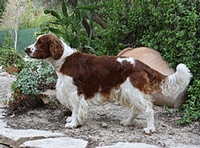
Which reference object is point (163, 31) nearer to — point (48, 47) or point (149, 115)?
point (149, 115)

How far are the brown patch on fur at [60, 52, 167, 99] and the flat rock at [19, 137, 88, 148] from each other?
2.38 feet

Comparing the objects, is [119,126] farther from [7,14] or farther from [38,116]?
[7,14]

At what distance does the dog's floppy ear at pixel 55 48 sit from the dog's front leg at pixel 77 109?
1.91 ft

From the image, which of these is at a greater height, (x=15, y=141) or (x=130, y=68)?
(x=130, y=68)

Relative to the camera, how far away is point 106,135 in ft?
11.7

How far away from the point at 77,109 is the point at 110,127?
58cm

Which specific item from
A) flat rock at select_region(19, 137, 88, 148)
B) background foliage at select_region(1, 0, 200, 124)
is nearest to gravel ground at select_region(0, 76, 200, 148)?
flat rock at select_region(19, 137, 88, 148)

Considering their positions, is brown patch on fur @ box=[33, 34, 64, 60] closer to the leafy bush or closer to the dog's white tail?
the leafy bush

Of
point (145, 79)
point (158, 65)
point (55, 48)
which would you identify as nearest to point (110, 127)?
point (145, 79)

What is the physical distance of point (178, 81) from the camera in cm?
357

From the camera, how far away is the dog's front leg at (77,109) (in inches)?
145

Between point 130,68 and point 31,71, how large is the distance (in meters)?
2.16

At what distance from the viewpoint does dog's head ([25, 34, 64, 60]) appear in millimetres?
3635

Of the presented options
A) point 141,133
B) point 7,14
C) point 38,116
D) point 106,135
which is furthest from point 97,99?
point 7,14
